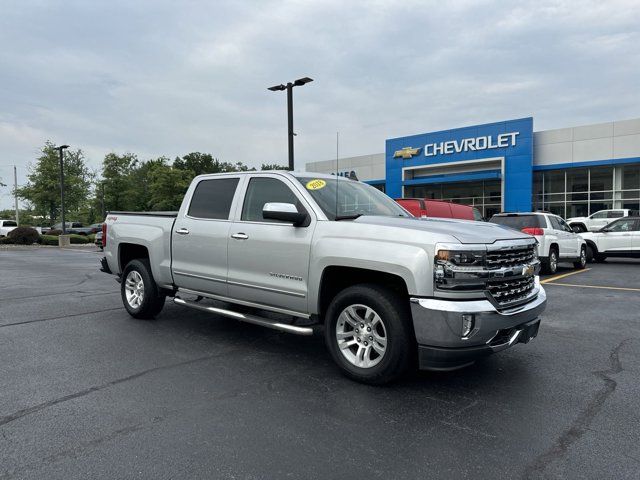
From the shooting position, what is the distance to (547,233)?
39.5 ft

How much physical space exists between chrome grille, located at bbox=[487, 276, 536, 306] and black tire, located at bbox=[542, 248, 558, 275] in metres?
8.50

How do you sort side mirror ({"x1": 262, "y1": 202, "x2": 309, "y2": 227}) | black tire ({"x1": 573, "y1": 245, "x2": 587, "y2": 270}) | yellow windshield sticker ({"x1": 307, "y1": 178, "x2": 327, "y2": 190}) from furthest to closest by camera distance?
black tire ({"x1": 573, "y1": 245, "x2": 587, "y2": 270}) < yellow windshield sticker ({"x1": 307, "y1": 178, "x2": 327, "y2": 190}) < side mirror ({"x1": 262, "y1": 202, "x2": 309, "y2": 227})

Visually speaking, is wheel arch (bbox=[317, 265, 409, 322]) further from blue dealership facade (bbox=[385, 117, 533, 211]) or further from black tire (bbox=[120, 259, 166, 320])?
blue dealership facade (bbox=[385, 117, 533, 211])

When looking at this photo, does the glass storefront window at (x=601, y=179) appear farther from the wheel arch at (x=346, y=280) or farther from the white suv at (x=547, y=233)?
the wheel arch at (x=346, y=280)

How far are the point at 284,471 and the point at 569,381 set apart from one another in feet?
9.50

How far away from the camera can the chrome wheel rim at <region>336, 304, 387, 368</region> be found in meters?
4.09

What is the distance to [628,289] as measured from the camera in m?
9.64

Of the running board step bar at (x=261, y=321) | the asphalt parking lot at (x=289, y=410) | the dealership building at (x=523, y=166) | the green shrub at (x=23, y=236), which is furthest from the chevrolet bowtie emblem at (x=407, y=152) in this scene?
the running board step bar at (x=261, y=321)

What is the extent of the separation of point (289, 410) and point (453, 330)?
4.65ft

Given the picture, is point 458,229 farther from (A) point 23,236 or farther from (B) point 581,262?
(A) point 23,236

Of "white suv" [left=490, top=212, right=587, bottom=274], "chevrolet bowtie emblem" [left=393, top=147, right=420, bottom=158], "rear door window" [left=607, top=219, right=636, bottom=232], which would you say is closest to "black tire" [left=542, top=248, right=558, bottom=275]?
"white suv" [left=490, top=212, right=587, bottom=274]

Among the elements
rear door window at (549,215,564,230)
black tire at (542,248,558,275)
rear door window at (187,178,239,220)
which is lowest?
black tire at (542,248,558,275)

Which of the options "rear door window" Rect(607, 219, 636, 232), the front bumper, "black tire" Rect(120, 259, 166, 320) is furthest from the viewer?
"rear door window" Rect(607, 219, 636, 232)

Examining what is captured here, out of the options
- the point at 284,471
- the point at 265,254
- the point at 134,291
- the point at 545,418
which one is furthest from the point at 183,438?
the point at 134,291
